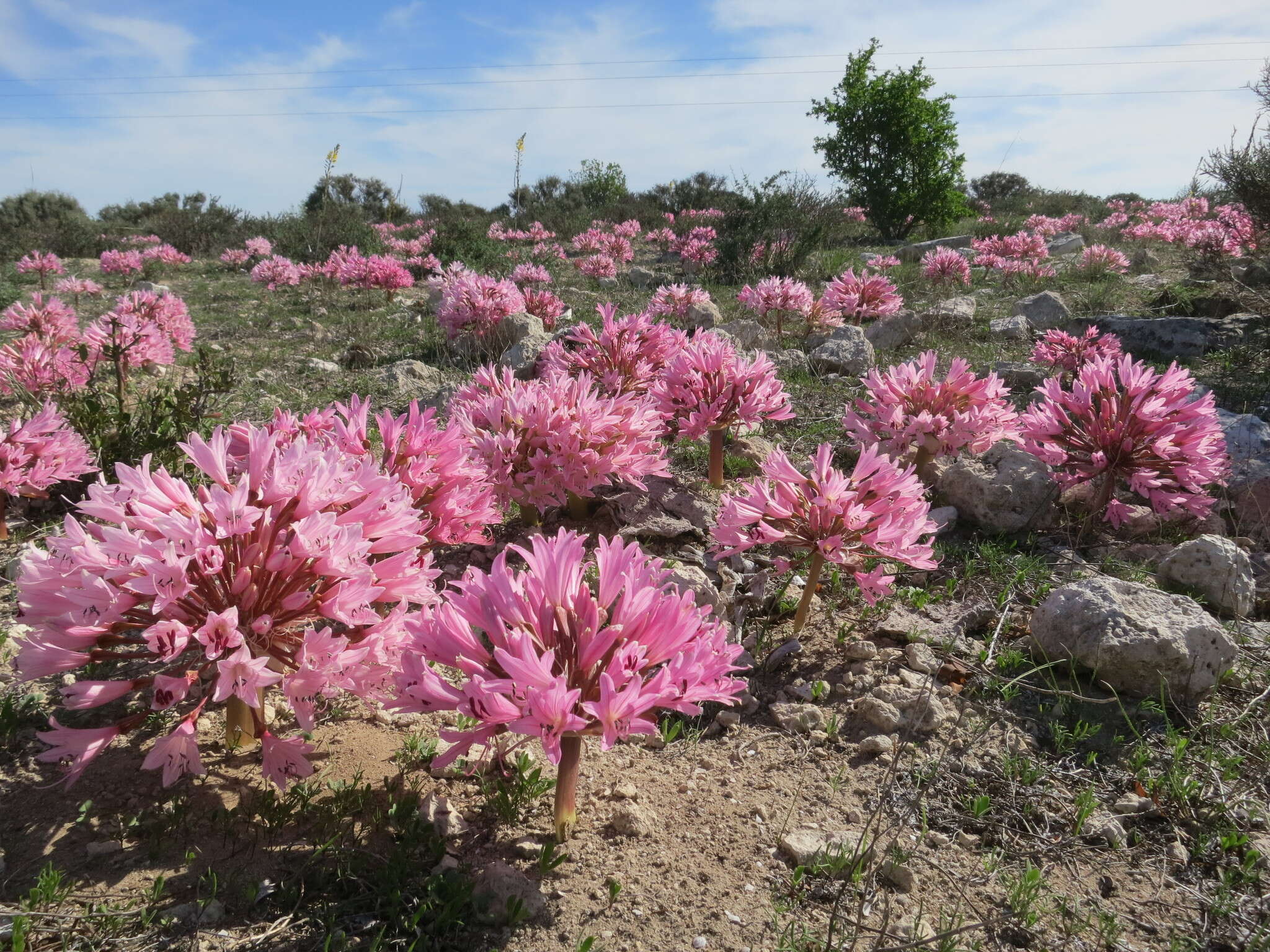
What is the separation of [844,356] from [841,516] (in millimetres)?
5298

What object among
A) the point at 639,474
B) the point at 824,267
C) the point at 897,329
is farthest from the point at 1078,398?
the point at 824,267

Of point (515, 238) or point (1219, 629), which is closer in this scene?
point (1219, 629)

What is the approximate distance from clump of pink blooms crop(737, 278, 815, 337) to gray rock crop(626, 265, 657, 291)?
7323 mm

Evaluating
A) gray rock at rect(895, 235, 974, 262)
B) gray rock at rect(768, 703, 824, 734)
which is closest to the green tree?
gray rock at rect(895, 235, 974, 262)

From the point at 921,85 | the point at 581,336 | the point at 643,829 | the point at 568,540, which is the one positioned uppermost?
the point at 921,85

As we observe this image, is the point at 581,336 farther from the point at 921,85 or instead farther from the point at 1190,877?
the point at 921,85

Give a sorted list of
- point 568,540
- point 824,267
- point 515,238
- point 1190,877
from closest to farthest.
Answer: point 568,540
point 1190,877
point 824,267
point 515,238

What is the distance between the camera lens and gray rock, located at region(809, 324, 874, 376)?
7906mm

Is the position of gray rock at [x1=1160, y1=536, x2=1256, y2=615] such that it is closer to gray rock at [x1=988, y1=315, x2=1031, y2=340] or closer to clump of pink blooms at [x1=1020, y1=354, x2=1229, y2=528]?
clump of pink blooms at [x1=1020, y1=354, x2=1229, y2=528]

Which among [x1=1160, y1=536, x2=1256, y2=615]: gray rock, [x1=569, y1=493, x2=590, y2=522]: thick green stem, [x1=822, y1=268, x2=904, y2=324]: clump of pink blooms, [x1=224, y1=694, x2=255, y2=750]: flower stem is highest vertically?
[x1=822, y1=268, x2=904, y2=324]: clump of pink blooms

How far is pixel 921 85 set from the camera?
29609mm

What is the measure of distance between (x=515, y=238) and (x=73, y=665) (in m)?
20.9

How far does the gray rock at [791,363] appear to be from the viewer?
796cm

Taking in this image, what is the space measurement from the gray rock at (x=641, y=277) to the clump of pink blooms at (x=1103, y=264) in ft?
28.4
